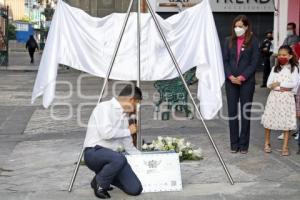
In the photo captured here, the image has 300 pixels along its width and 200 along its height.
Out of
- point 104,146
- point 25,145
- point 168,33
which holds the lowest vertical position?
point 25,145

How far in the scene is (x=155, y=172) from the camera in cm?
695

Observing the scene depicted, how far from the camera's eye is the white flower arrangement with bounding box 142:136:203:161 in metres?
8.00

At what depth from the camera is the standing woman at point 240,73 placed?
891cm

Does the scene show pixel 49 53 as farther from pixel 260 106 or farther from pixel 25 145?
pixel 260 106

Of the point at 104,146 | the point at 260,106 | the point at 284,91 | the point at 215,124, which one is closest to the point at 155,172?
the point at 104,146

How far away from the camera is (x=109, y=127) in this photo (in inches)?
260

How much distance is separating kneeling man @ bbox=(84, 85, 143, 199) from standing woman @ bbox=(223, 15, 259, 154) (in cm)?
259

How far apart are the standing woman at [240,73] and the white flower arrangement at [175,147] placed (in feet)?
2.92

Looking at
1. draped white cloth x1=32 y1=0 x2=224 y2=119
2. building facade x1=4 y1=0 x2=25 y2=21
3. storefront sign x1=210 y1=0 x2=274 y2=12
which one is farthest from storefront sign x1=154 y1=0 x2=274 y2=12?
building facade x1=4 y1=0 x2=25 y2=21

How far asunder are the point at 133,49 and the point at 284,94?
98.1 inches

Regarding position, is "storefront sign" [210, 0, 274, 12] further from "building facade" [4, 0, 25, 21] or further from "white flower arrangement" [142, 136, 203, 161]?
"building facade" [4, 0, 25, 21]

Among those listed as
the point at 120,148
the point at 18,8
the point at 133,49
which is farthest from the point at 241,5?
the point at 18,8

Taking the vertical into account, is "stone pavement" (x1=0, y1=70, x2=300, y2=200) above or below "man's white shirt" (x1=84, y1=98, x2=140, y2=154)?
below

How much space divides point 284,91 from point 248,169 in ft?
4.82
